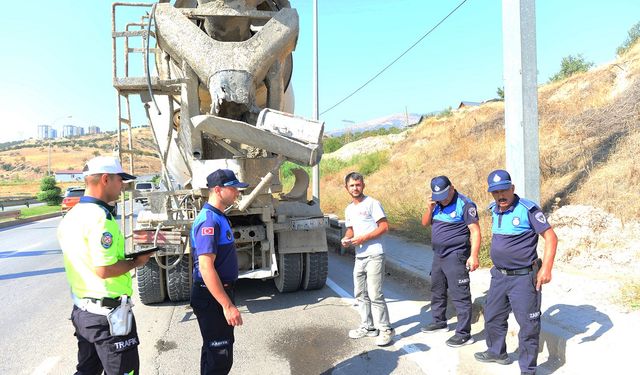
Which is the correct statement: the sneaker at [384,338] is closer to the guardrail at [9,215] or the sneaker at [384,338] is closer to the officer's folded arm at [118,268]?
the officer's folded arm at [118,268]

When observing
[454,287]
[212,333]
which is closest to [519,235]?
[454,287]

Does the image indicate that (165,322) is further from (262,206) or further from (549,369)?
(549,369)

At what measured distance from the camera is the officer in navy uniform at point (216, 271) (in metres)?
2.88

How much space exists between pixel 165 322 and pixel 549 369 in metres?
4.13

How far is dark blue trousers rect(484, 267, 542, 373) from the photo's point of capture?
11.5 feet

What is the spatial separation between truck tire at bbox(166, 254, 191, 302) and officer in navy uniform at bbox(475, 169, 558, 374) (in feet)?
12.3

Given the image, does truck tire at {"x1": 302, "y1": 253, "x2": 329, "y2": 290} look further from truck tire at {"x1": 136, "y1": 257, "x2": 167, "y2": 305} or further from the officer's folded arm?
the officer's folded arm

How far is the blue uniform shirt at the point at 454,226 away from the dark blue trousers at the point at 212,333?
249cm

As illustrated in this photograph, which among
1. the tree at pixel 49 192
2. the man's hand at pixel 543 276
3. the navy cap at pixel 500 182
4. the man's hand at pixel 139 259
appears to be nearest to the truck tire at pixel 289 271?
the navy cap at pixel 500 182

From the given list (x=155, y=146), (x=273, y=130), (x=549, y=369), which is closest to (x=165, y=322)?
(x=155, y=146)

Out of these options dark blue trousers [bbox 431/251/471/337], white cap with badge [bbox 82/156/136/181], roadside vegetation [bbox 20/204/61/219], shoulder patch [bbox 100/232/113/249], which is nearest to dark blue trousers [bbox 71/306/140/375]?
shoulder patch [bbox 100/232/113/249]

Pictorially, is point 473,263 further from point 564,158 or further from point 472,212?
point 564,158

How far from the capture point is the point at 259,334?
485 centimetres

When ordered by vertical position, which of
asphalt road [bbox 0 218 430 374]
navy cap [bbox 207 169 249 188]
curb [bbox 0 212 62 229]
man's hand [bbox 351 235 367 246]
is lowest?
asphalt road [bbox 0 218 430 374]
